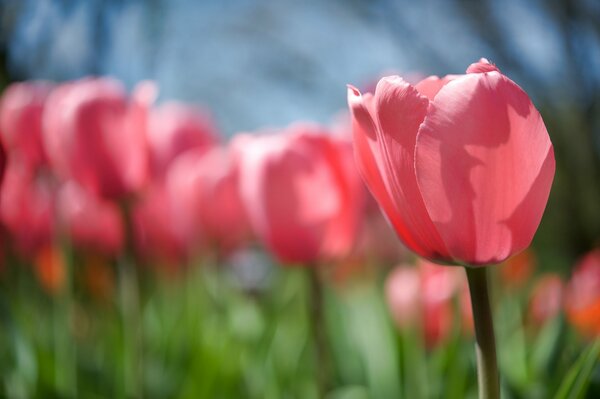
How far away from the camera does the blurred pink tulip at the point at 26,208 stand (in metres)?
0.82

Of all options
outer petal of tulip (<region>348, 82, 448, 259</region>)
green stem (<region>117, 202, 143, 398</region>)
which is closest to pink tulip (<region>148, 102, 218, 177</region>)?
green stem (<region>117, 202, 143, 398</region>)

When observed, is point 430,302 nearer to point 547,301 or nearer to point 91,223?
point 547,301

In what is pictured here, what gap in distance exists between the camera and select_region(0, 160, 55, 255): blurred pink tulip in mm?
815

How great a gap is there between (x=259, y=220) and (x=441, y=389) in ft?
0.77

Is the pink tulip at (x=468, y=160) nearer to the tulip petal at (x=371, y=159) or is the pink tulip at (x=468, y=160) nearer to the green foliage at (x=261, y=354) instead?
the tulip petal at (x=371, y=159)

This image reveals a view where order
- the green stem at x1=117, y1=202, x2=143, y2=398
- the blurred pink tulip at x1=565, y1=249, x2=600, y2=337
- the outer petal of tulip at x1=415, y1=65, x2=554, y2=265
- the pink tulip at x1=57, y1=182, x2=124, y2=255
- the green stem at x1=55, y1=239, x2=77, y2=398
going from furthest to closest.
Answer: the pink tulip at x1=57, y1=182, x2=124, y2=255
the blurred pink tulip at x1=565, y1=249, x2=600, y2=337
the green stem at x1=55, y1=239, x2=77, y2=398
the green stem at x1=117, y1=202, x2=143, y2=398
the outer petal of tulip at x1=415, y1=65, x2=554, y2=265

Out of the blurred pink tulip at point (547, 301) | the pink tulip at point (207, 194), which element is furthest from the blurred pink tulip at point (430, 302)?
the pink tulip at point (207, 194)

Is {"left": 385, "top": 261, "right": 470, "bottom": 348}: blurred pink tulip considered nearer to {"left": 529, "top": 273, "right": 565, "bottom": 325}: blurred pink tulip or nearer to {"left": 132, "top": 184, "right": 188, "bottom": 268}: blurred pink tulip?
{"left": 529, "top": 273, "right": 565, "bottom": 325}: blurred pink tulip

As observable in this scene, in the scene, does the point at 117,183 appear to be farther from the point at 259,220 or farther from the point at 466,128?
the point at 466,128

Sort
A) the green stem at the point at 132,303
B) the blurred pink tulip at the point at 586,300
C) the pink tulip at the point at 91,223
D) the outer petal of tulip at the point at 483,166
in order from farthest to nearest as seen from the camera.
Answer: the pink tulip at the point at 91,223
the blurred pink tulip at the point at 586,300
the green stem at the point at 132,303
the outer petal of tulip at the point at 483,166

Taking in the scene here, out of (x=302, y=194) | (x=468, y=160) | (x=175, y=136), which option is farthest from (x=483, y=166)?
(x=175, y=136)

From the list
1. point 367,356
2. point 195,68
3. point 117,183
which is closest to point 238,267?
point 367,356

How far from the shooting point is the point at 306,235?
0.64 meters

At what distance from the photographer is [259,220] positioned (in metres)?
0.65
